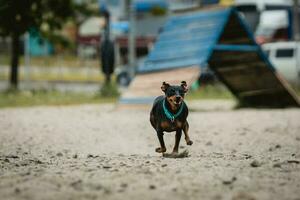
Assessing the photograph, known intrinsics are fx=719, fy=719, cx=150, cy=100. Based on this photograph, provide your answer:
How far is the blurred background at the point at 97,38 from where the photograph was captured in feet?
67.0

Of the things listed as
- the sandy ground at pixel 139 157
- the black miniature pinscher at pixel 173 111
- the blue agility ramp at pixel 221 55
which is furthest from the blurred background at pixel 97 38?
the black miniature pinscher at pixel 173 111

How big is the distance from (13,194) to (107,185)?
717 millimetres

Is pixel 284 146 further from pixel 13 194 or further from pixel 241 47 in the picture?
pixel 241 47

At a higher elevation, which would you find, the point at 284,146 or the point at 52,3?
the point at 52,3

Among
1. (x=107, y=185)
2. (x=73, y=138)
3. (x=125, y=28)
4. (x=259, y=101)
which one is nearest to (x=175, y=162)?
(x=107, y=185)

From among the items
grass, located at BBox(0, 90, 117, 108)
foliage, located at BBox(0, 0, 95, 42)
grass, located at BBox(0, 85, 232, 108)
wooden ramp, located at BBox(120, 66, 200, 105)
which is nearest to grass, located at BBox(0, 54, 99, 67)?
foliage, located at BBox(0, 0, 95, 42)

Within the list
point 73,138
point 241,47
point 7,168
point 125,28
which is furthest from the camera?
point 125,28

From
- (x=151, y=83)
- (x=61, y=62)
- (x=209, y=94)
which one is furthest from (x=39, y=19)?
(x=61, y=62)

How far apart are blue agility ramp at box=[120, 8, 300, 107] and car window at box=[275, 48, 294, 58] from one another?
11017mm

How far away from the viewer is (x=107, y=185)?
5.48m

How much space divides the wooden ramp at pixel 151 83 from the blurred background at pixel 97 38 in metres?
2.09

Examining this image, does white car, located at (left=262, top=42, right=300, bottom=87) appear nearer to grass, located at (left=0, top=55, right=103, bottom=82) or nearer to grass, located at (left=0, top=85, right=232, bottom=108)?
grass, located at (left=0, top=85, right=232, bottom=108)

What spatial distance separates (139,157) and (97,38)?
1602 inches

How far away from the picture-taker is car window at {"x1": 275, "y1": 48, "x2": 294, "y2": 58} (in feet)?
92.5
